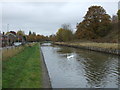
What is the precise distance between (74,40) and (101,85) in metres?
72.0

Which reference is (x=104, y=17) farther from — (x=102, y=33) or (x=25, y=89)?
(x=25, y=89)

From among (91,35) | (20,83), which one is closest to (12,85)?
(20,83)

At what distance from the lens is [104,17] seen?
215 feet

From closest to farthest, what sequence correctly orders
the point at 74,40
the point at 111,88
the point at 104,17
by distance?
the point at 111,88
the point at 104,17
the point at 74,40

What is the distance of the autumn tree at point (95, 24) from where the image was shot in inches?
2584

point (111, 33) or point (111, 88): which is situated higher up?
point (111, 33)

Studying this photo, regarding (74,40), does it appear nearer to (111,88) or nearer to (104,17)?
(104,17)

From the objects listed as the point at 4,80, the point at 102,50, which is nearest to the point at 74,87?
the point at 4,80

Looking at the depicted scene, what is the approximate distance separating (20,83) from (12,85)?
494 mm

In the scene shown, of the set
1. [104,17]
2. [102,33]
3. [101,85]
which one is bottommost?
[101,85]

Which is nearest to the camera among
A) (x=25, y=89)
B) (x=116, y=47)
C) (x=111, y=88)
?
(x=25, y=89)

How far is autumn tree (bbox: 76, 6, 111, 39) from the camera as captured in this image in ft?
215

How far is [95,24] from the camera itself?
66.4 metres

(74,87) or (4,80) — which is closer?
(4,80)
